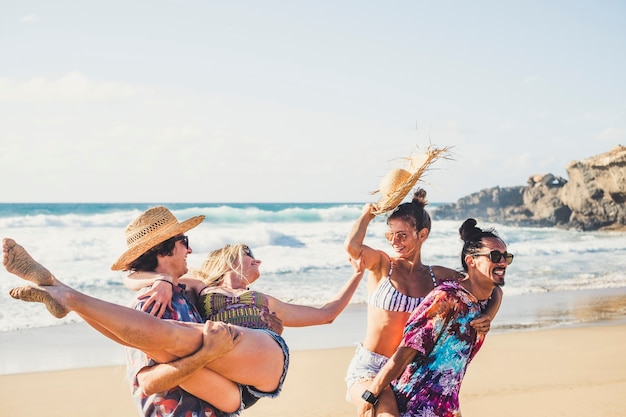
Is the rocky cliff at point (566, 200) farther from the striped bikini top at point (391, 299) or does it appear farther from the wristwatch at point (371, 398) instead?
the wristwatch at point (371, 398)

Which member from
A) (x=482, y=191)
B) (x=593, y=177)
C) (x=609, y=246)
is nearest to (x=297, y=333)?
(x=609, y=246)

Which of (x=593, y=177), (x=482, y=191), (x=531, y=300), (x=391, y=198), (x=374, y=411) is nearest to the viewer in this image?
(x=374, y=411)

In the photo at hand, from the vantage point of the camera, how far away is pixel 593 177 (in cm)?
4084

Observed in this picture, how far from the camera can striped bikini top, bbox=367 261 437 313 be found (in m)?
3.80

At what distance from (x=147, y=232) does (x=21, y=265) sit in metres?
0.80

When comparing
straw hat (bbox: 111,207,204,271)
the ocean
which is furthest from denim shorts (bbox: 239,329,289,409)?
the ocean

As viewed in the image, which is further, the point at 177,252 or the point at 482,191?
the point at 482,191

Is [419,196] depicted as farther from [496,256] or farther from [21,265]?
[21,265]

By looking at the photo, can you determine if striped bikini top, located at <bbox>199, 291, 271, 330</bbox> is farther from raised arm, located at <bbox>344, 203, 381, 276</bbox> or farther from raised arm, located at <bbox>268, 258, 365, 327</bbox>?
raised arm, located at <bbox>344, 203, 381, 276</bbox>

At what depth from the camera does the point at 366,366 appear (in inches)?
147

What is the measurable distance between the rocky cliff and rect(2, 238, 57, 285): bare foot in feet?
126

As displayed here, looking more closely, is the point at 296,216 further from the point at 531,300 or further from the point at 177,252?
the point at 177,252

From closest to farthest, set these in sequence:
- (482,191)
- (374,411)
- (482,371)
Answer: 1. (374,411)
2. (482,371)
3. (482,191)

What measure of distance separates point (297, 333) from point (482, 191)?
51.1 meters
